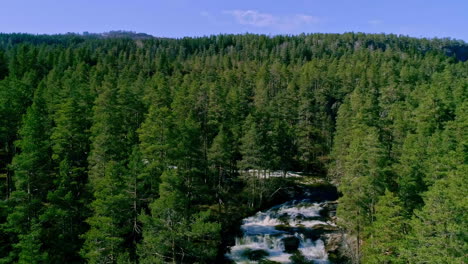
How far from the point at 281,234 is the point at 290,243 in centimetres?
237

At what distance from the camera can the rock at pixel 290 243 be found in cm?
4019

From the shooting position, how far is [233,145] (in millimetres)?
54969

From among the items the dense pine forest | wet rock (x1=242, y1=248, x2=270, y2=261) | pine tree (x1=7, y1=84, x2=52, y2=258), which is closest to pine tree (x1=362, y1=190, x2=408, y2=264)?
the dense pine forest

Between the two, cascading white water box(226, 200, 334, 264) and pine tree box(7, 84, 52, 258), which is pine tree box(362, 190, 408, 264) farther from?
pine tree box(7, 84, 52, 258)

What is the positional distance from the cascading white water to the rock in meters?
0.12

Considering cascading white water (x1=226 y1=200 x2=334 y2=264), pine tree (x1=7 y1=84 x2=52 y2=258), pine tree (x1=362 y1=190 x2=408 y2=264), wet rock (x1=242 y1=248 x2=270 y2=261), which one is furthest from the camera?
cascading white water (x1=226 y1=200 x2=334 y2=264)

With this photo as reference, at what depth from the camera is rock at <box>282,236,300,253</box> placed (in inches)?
1582

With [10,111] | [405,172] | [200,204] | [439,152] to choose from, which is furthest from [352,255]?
[10,111]

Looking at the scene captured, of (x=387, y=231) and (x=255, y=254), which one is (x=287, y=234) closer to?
(x=255, y=254)

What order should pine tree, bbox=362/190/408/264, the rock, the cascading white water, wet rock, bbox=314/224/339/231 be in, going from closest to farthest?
1. pine tree, bbox=362/190/408/264
2. the cascading white water
3. the rock
4. wet rock, bbox=314/224/339/231

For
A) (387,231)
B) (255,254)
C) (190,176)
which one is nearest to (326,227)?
(255,254)

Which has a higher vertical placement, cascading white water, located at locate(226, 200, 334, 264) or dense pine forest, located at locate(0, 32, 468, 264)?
dense pine forest, located at locate(0, 32, 468, 264)

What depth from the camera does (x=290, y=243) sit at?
41.4 metres

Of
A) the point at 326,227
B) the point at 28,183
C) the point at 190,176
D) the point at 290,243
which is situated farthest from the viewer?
the point at 326,227
